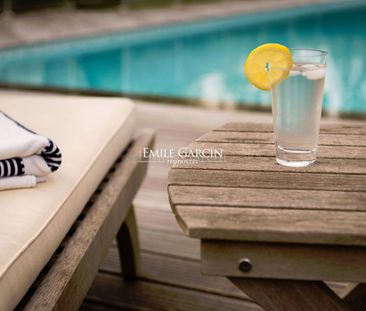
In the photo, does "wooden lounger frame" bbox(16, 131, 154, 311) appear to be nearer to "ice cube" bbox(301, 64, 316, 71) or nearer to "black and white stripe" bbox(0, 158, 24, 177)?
"black and white stripe" bbox(0, 158, 24, 177)

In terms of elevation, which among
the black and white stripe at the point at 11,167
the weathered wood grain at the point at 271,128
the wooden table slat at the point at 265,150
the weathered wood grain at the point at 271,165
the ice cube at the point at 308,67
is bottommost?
the black and white stripe at the point at 11,167

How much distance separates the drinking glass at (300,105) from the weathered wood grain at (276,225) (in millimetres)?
174

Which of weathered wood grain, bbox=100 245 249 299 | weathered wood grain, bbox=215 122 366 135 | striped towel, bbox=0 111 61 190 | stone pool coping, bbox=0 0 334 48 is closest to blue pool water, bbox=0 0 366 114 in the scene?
stone pool coping, bbox=0 0 334 48

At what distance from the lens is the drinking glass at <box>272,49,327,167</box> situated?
0.87m

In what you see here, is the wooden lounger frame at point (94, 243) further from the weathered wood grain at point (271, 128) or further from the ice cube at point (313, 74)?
the ice cube at point (313, 74)

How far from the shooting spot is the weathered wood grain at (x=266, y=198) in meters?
0.80

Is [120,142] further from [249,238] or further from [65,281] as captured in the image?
[249,238]

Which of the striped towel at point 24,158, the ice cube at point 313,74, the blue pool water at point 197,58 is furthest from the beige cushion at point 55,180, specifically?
the blue pool water at point 197,58

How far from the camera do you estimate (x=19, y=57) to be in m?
7.45

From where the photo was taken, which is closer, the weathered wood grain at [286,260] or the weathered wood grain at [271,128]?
the weathered wood grain at [286,260]

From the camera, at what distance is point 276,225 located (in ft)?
2.45

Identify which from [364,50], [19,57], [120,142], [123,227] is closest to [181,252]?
[123,227]

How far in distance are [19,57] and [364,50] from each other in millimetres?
4576

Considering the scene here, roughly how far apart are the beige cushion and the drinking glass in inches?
16.6
